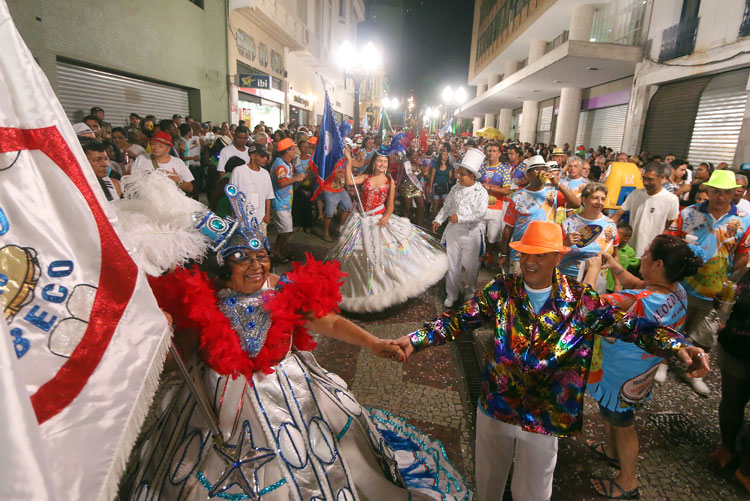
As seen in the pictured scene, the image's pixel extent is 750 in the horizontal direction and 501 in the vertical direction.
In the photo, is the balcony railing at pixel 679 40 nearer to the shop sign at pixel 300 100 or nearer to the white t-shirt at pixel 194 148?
the white t-shirt at pixel 194 148

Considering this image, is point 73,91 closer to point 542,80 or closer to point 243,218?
point 243,218

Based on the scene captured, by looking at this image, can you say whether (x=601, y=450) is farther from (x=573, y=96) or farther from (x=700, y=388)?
(x=573, y=96)

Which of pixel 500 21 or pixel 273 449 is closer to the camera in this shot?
pixel 273 449

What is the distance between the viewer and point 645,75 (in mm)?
14578

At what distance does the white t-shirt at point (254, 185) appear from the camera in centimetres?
602

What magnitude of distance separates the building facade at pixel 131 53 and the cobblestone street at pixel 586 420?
9505 millimetres

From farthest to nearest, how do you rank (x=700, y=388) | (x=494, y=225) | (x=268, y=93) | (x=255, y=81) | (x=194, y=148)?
(x=268, y=93), (x=255, y=81), (x=194, y=148), (x=494, y=225), (x=700, y=388)

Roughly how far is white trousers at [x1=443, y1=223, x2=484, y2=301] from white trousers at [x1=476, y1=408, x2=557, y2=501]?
11.7ft

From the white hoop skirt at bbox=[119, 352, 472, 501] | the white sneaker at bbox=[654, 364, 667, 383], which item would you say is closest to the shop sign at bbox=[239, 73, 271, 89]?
the white hoop skirt at bbox=[119, 352, 472, 501]

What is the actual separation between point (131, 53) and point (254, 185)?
352 inches

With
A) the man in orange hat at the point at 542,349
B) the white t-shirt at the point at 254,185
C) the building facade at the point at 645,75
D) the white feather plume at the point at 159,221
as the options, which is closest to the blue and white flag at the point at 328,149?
the white t-shirt at the point at 254,185

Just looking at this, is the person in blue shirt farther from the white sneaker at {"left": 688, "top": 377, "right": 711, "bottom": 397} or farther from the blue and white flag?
the blue and white flag

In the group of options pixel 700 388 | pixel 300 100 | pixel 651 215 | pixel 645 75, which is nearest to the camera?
pixel 700 388

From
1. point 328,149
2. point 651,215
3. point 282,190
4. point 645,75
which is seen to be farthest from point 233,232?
point 645,75
